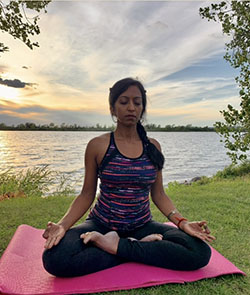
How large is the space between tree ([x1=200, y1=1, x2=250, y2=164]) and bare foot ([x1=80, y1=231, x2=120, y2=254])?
9.15 ft

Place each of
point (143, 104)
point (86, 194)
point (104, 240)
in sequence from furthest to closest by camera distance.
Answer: point (143, 104) → point (86, 194) → point (104, 240)

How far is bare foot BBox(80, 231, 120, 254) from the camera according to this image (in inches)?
82.3

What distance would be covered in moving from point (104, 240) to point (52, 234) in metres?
0.39

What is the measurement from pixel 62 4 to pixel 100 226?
12.1 feet

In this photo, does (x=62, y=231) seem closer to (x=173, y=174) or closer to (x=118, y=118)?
(x=118, y=118)

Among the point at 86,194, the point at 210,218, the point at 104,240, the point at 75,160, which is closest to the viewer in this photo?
the point at 104,240

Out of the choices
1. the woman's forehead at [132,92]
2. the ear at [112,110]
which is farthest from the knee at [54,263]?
the woman's forehead at [132,92]

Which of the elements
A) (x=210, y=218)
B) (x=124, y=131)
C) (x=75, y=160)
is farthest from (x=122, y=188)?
(x=75, y=160)

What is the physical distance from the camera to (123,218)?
7.59ft

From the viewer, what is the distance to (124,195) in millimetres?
2293

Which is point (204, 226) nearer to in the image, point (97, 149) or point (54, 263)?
point (97, 149)

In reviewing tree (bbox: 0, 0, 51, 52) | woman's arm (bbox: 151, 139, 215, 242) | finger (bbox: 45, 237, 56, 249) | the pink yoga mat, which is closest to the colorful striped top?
woman's arm (bbox: 151, 139, 215, 242)

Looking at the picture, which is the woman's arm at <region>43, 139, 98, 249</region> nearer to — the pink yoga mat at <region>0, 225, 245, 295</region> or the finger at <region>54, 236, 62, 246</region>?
the finger at <region>54, 236, 62, 246</region>

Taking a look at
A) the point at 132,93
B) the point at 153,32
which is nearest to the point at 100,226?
the point at 132,93
